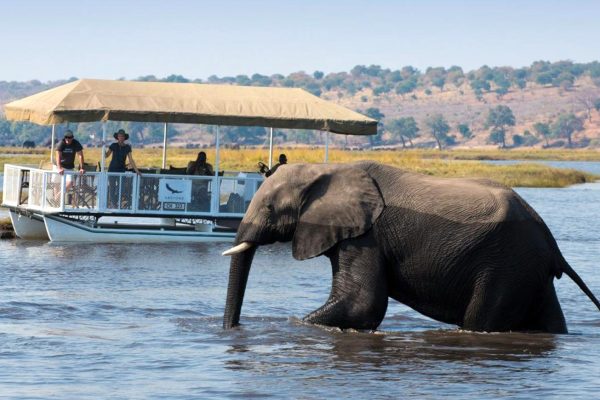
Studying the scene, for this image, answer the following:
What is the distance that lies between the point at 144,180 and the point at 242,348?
1157 centimetres

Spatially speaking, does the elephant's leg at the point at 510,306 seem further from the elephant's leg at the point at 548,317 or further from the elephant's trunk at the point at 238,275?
the elephant's trunk at the point at 238,275

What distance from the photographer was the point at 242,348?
12953 mm

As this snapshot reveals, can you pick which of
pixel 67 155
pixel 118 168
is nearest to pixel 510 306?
pixel 118 168

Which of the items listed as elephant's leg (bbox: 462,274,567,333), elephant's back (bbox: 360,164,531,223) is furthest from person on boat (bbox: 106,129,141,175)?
elephant's leg (bbox: 462,274,567,333)

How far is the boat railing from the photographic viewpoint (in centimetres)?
2369

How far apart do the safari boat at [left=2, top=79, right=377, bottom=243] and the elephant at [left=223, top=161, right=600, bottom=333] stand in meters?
11.0

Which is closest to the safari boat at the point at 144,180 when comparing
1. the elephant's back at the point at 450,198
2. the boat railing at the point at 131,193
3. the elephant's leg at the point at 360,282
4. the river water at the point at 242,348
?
the boat railing at the point at 131,193

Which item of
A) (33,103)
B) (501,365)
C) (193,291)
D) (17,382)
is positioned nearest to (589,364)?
(501,365)

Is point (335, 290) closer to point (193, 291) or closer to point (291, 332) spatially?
point (291, 332)

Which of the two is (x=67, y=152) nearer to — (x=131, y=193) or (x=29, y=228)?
(x=131, y=193)

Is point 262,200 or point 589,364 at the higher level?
point 262,200

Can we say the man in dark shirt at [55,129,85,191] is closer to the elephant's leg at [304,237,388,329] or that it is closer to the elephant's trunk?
the elephant's trunk

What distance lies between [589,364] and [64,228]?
43.8ft

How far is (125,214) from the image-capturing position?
23.9m
